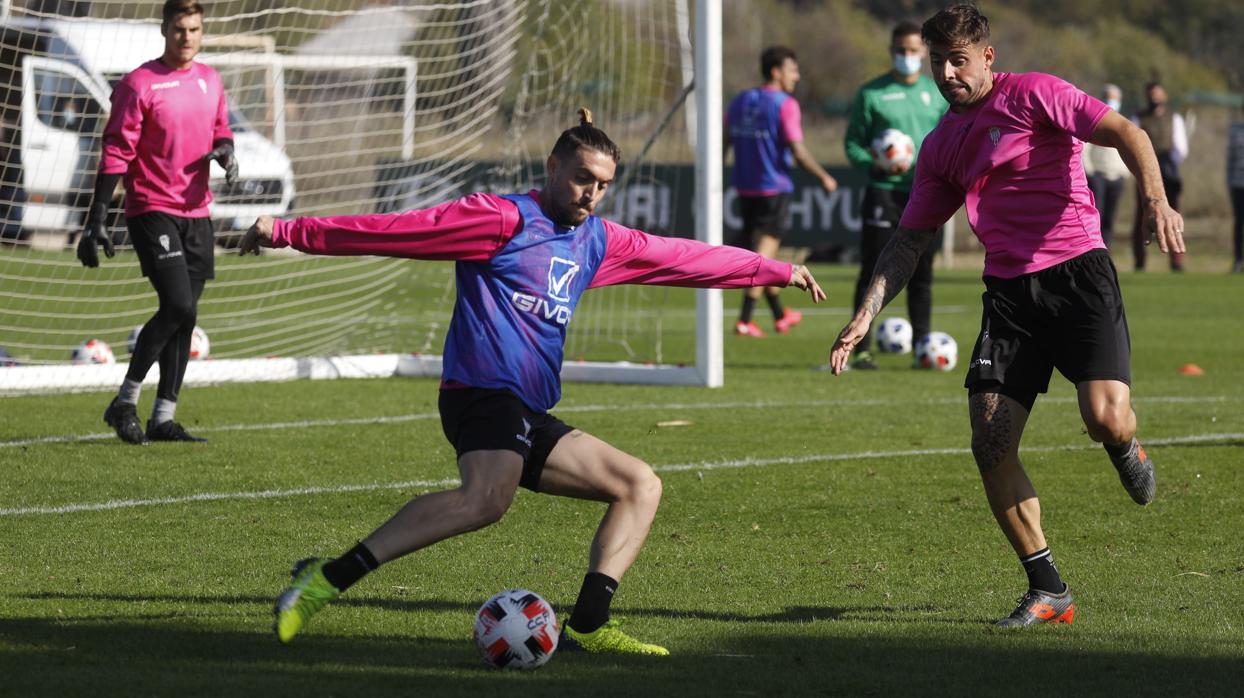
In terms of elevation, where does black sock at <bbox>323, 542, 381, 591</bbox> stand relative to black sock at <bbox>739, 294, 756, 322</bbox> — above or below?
above

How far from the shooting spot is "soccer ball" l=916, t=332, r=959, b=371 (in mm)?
12680

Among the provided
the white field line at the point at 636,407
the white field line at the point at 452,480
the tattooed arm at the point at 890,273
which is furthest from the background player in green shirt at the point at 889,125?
the tattooed arm at the point at 890,273

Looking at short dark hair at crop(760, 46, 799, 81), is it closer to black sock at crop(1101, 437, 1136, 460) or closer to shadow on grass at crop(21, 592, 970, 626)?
black sock at crop(1101, 437, 1136, 460)

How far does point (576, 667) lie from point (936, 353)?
8294 mm

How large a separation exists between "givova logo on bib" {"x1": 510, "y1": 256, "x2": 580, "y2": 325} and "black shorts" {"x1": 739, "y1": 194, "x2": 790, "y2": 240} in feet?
31.9

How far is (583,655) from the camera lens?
4922mm

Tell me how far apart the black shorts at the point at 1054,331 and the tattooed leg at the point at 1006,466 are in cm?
7

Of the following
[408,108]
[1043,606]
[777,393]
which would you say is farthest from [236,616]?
[408,108]

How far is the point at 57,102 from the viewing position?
40.8ft

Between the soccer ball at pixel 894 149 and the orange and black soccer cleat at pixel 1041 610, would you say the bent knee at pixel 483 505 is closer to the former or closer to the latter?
the orange and black soccer cleat at pixel 1041 610

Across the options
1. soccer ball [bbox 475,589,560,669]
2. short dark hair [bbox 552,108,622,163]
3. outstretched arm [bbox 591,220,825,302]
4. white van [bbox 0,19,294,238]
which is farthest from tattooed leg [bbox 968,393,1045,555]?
white van [bbox 0,19,294,238]

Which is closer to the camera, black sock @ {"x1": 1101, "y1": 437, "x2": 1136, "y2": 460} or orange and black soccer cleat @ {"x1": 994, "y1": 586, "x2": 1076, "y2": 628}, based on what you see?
orange and black soccer cleat @ {"x1": 994, "y1": 586, "x2": 1076, "y2": 628}

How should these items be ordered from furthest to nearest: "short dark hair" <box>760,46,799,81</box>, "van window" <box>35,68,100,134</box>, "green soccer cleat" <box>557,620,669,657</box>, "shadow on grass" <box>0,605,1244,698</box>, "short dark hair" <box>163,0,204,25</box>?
1. "short dark hair" <box>760,46,799,81</box>
2. "van window" <box>35,68,100,134</box>
3. "short dark hair" <box>163,0,204,25</box>
4. "green soccer cleat" <box>557,620,669,657</box>
5. "shadow on grass" <box>0,605,1244,698</box>

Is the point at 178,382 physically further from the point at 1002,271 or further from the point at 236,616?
the point at 1002,271
